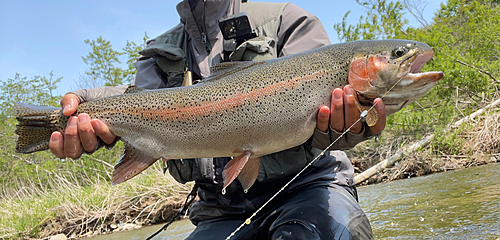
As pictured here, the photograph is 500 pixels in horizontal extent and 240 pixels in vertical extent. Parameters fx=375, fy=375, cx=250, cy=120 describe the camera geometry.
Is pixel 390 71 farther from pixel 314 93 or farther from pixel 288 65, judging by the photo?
pixel 288 65

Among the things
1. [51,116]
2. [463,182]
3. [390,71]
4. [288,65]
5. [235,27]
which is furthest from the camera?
[463,182]

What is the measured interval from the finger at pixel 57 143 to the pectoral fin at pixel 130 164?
1.38ft

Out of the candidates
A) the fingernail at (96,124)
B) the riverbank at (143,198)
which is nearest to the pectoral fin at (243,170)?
the fingernail at (96,124)

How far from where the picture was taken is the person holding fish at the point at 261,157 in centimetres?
241

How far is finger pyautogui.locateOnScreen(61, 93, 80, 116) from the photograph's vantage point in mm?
2479

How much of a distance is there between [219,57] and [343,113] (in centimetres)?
134

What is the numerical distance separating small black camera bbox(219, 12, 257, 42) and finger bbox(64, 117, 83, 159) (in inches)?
52.8

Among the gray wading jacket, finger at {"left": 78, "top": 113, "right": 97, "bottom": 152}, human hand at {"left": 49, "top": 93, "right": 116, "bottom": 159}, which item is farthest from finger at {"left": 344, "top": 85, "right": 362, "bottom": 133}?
finger at {"left": 78, "top": 113, "right": 97, "bottom": 152}

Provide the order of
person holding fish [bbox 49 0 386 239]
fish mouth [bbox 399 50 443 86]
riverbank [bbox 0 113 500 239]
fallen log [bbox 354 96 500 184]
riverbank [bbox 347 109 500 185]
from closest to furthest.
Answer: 1. fish mouth [bbox 399 50 443 86]
2. person holding fish [bbox 49 0 386 239]
3. riverbank [bbox 347 109 500 185]
4. riverbank [bbox 0 113 500 239]
5. fallen log [bbox 354 96 500 184]

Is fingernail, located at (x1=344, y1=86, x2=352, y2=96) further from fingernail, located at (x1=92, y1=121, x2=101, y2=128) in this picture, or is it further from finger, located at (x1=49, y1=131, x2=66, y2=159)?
finger, located at (x1=49, y1=131, x2=66, y2=159)

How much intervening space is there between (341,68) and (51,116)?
1941 millimetres

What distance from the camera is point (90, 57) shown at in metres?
23.2

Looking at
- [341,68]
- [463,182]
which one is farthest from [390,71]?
[463,182]

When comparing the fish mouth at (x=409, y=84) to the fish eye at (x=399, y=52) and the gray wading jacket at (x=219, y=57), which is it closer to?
the fish eye at (x=399, y=52)
